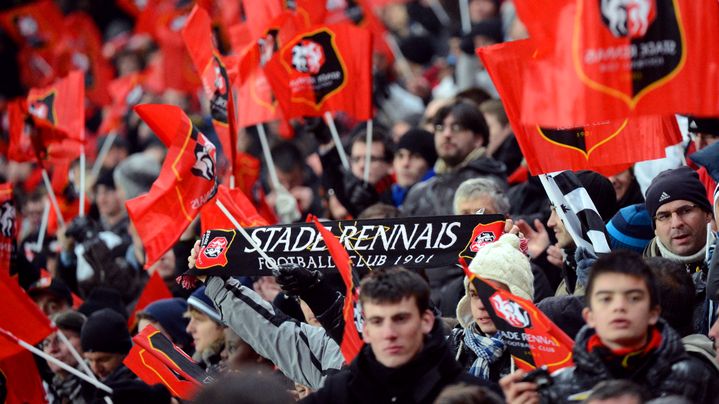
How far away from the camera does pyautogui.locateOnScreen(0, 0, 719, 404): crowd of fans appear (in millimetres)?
5012

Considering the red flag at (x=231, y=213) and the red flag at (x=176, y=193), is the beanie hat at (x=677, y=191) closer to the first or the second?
the red flag at (x=231, y=213)

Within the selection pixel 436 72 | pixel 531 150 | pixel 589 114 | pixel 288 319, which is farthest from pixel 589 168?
pixel 436 72

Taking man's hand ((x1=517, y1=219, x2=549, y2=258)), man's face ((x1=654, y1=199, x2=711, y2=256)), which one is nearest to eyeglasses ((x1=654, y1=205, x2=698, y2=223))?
man's face ((x1=654, y1=199, x2=711, y2=256))

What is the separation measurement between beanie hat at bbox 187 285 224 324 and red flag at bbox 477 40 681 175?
2.01 m

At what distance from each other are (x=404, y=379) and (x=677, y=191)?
2.07 metres

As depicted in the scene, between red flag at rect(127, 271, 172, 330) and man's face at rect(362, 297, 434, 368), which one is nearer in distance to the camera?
man's face at rect(362, 297, 434, 368)

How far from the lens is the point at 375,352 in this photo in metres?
5.34

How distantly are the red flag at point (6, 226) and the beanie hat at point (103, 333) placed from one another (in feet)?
2.26

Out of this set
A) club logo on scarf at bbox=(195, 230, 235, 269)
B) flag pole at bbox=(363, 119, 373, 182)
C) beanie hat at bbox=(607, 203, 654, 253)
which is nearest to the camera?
club logo on scarf at bbox=(195, 230, 235, 269)

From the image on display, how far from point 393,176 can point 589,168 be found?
3.52 metres

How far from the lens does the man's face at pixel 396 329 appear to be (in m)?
5.28

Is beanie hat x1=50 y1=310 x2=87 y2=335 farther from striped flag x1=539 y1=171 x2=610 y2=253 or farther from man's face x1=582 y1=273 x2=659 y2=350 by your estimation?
man's face x1=582 y1=273 x2=659 y2=350

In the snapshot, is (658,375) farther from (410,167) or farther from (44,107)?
(44,107)

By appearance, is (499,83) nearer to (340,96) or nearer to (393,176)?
(340,96)
